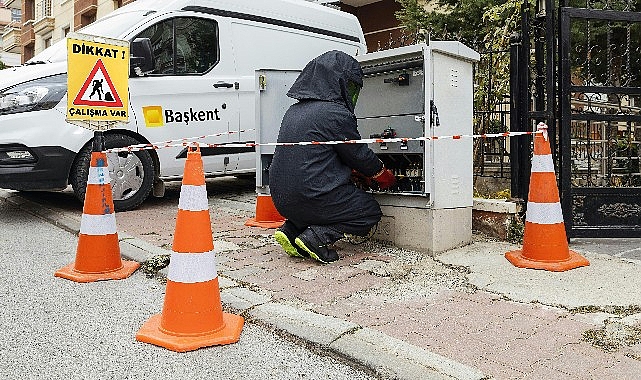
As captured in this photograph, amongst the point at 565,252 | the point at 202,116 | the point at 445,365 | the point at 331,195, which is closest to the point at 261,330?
the point at 445,365

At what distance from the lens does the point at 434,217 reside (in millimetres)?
4492

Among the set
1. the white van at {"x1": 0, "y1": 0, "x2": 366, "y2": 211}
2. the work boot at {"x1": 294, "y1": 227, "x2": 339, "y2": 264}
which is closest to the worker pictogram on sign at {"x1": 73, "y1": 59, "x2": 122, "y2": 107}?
the work boot at {"x1": 294, "y1": 227, "x2": 339, "y2": 264}

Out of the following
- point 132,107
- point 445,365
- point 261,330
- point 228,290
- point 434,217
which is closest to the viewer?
point 445,365

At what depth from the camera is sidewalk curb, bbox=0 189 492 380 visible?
2.54 meters

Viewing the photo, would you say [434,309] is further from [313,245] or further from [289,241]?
[289,241]

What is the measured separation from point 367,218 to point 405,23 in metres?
6.66

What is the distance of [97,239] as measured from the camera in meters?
4.07

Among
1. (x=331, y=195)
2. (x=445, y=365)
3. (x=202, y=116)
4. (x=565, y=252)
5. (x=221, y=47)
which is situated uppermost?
(x=221, y=47)

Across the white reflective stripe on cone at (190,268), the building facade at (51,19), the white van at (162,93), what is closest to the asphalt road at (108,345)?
the white reflective stripe on cone at (190,268)

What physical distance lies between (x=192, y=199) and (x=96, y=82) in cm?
179

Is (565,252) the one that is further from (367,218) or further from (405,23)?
(405,23)

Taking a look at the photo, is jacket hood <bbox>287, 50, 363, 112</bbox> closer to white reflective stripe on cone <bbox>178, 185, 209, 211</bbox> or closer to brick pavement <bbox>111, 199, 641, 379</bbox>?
brick pavement <bbox>111, 199, 641, 379</bbox>

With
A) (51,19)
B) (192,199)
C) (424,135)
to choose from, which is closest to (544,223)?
(424,135)

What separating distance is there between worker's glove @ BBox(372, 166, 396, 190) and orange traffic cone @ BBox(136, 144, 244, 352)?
1865 mm
